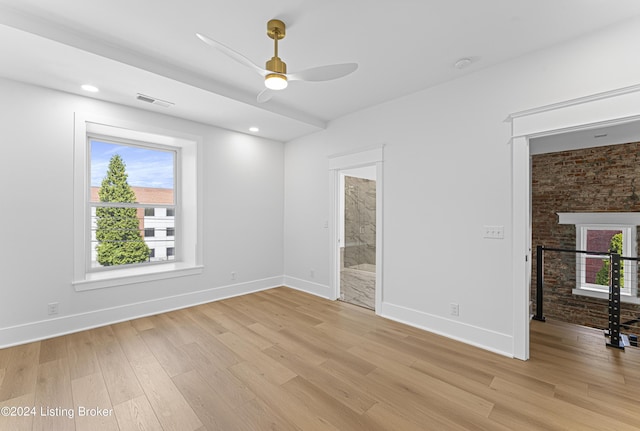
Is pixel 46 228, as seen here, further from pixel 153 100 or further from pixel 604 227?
pixel 604 227

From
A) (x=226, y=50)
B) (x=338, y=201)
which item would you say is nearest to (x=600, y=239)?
(x=338, y=201)

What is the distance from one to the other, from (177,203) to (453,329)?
422 cm

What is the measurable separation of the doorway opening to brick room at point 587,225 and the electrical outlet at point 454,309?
2.25 metres

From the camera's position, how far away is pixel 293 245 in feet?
16.8

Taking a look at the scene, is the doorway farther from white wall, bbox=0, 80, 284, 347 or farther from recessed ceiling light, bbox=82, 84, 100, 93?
recessed ceiling light, bbox=82, 84, 100, 93

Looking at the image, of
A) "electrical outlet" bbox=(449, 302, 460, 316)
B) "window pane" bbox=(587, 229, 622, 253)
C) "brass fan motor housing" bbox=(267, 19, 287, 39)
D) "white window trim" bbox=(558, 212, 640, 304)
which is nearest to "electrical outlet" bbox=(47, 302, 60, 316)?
"brass fan motor housing" bbox=(267, 19, 287, 39)

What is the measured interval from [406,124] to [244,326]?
3.19 meters

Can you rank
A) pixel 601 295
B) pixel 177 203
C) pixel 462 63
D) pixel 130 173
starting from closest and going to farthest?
pixel 462 63
pixel 130 173
pixel 177 203
pixel 601 295

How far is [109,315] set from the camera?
3375 mm

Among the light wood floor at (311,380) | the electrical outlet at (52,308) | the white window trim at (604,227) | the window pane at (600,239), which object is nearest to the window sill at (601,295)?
the white window trim at (604,227)

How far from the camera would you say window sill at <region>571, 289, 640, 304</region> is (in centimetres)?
457

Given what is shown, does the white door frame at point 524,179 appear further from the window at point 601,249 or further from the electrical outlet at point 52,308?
the electrical outlet at point 52,308

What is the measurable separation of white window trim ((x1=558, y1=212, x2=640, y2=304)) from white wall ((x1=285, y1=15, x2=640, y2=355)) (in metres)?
3.36

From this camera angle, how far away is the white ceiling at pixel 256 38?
2.05m
